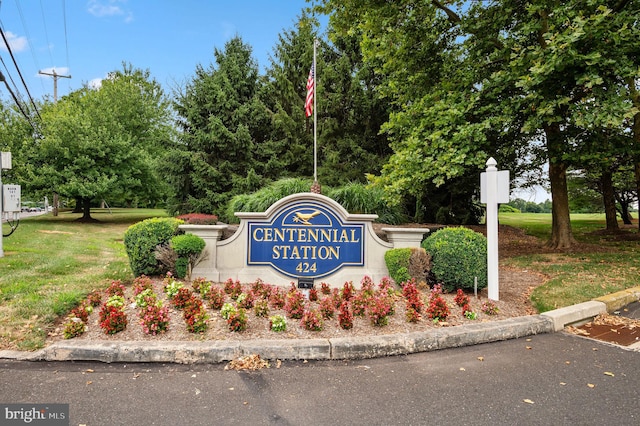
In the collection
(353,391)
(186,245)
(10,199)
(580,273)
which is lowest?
(353,391)

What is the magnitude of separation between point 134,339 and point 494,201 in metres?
4.57

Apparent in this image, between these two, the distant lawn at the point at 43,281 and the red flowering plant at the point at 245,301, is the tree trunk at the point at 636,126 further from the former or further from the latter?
the distant lawn at the point at 43,281

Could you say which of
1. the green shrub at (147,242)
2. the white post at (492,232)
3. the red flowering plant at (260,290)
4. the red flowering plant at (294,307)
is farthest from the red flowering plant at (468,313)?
the green shrub at (147,242)

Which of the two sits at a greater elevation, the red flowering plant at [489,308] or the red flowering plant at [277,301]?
the red flowering plant at [277,301]

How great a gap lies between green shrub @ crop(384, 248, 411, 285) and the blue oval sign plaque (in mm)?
767

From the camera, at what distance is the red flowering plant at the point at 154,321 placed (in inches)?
140

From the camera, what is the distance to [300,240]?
221 inches

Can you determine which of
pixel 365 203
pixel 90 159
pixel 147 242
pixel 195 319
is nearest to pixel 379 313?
pixel 195 319

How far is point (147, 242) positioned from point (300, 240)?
2.24 m

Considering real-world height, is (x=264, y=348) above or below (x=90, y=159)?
below

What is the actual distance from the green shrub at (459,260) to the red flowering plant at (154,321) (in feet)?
11.8

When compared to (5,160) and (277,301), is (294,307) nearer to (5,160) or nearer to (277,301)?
(277,301)

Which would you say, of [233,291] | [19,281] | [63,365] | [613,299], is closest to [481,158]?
[613,299]

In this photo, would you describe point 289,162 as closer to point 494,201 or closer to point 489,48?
point 489,48
